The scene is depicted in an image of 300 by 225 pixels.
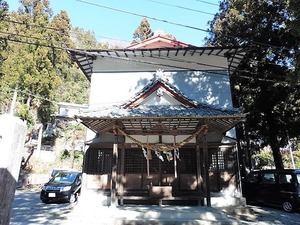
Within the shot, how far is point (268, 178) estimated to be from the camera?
12.6m

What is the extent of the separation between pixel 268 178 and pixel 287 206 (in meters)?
1.64

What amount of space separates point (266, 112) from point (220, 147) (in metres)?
5.96

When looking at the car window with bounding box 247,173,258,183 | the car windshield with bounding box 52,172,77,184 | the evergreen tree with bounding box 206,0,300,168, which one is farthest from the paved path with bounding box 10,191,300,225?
the evergreen tree with bounding box 206,0,300,168

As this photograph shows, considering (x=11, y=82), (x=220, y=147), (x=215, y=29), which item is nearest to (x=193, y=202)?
(x=220, y=147)

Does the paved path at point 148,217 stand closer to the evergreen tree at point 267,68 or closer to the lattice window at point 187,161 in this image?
the lattice window at point 187,161

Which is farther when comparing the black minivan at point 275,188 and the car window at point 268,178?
the car window at point 268,178

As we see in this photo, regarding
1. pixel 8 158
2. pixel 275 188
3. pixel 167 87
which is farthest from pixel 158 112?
pixel 275 188

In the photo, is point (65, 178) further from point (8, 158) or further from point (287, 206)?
point (8, 158)

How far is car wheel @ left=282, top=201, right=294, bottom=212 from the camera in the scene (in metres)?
11.1

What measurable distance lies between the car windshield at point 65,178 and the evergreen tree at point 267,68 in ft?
38.6

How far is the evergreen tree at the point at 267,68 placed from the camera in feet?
48.0

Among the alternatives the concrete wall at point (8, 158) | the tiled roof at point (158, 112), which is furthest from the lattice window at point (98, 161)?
the concrete wall at point (8, 158)

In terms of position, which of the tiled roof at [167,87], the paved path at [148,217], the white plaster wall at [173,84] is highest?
the white plaster wall at [173,84]

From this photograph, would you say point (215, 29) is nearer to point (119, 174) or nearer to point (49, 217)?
point (119, 174)
